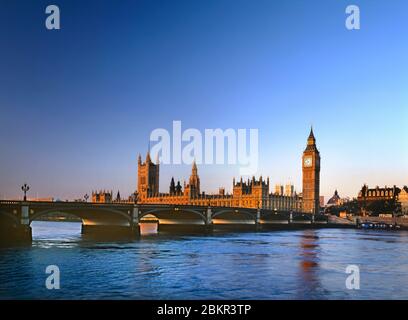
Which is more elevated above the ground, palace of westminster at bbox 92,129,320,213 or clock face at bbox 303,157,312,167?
clock face at bbox 303,157,312,167

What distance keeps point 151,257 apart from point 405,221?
85.4 meters

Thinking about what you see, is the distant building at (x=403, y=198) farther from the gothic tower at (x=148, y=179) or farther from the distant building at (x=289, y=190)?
the gothic tower at (x=148, y=179)

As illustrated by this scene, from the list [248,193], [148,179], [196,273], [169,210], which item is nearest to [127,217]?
[169,210]

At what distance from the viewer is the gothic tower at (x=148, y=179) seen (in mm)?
164625

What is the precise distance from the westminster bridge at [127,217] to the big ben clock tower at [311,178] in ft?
142

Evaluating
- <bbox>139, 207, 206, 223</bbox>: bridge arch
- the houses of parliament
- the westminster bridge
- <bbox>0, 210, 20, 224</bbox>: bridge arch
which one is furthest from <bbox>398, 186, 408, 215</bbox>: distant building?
<bbox>0, 210, 20, 224</bbox>: bridge arch

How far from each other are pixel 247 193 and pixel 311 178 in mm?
23371

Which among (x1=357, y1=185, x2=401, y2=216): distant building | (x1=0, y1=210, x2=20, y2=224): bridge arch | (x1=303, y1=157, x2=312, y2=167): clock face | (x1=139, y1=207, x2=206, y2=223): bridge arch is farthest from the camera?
(x1=303, y1=157, x2=312, y2=167): clock face

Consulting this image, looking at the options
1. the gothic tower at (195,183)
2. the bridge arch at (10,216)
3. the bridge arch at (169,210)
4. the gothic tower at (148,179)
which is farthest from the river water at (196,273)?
the gothic tower at (148,179)

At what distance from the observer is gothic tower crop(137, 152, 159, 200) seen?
16462 centimetres

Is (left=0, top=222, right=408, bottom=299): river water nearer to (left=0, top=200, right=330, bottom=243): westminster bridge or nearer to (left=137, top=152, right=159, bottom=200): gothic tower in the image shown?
(left=0, top=200, right=330, bottom=243): westminster bridge

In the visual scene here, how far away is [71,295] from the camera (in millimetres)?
21297

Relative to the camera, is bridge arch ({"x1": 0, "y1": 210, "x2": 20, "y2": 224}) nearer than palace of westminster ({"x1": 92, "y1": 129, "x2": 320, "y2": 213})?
Yes
